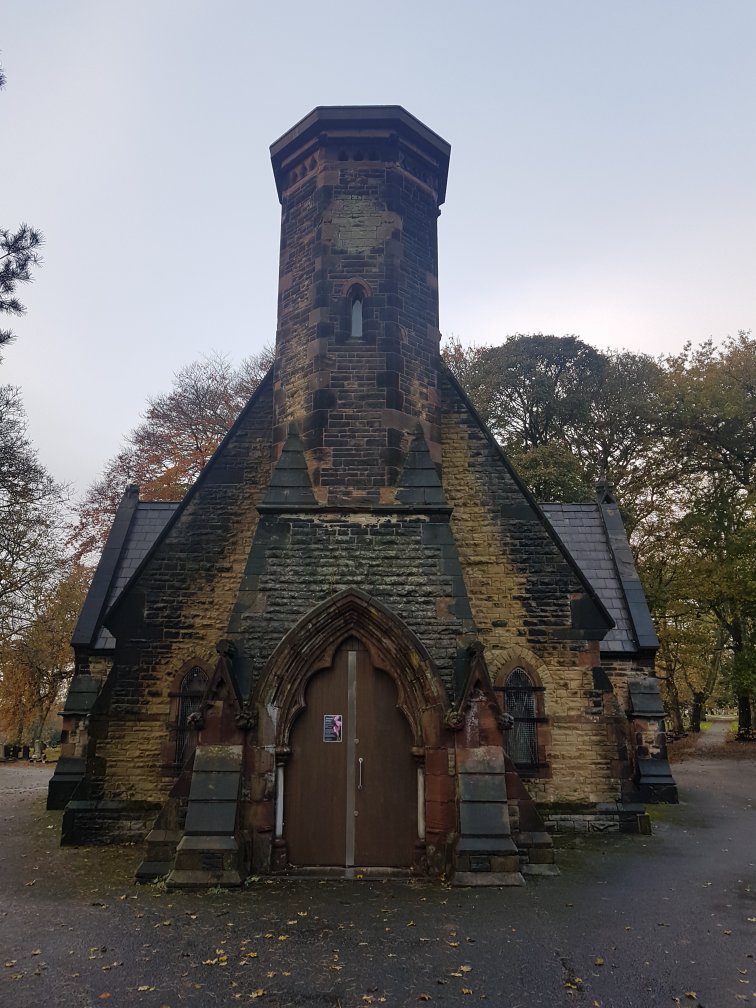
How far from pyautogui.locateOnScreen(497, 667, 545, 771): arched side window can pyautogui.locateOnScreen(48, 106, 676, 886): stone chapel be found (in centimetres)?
5

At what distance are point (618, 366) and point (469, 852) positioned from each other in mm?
26914

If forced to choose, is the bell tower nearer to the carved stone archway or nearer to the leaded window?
the carved stone archway

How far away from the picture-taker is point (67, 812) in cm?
1105

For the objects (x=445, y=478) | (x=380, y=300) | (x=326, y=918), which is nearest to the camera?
(x=326, y=918)

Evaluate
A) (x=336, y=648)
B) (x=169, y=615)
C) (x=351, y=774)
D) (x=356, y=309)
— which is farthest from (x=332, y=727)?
(x=356, y=309)

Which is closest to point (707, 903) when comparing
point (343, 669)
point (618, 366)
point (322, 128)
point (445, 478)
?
point (343, 669)

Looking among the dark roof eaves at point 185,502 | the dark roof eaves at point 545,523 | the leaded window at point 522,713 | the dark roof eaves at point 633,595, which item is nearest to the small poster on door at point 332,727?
the leaded window at point 522,713

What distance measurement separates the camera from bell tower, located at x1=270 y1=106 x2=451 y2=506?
10.3m

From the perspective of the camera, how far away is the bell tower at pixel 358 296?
33.8 ft

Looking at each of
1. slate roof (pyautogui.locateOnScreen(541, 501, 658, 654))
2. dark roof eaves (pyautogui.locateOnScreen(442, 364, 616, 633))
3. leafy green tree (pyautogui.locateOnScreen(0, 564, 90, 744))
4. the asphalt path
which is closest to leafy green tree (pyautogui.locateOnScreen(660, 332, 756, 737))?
slate roof (pyautogui.locateOnScreen(541, 501, 658, 654))

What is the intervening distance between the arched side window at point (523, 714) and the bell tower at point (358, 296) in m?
4.00

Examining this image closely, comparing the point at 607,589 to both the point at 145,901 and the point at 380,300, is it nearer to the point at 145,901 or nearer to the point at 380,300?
the point at 380,300

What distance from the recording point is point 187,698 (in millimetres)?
11695

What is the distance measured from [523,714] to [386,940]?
596 cm
